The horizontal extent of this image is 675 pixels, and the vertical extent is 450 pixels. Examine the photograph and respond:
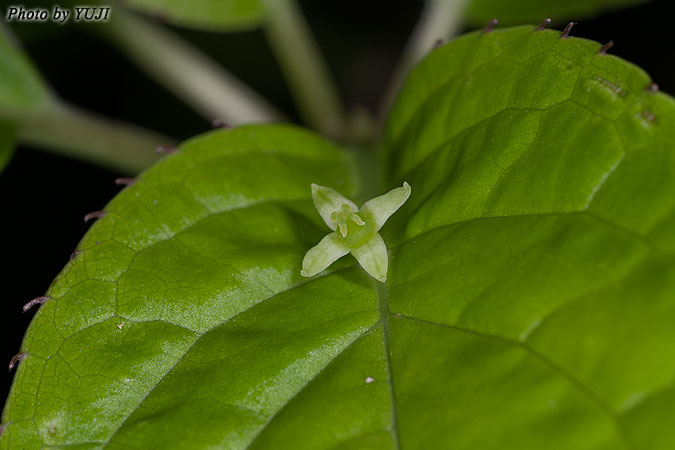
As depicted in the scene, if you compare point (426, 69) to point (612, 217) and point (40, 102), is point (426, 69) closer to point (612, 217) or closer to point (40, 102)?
point (612, 217)

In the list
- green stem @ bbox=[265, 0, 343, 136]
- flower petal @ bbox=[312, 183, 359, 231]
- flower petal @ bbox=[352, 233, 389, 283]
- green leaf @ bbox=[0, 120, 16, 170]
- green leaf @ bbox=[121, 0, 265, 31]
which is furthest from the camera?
green stem @ bbox=[265, 0, 343, 136]

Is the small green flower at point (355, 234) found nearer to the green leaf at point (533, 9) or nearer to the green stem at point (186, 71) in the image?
the green stem at point (186, 71)

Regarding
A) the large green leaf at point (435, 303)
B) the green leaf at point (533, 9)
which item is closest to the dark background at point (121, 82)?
the green leaf at point (533, 9)

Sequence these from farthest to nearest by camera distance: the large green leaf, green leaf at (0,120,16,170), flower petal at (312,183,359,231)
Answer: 1. green leaf at (0,120,16,170)
2. flower petal at (312,183,359,231)
3. the large green leaf

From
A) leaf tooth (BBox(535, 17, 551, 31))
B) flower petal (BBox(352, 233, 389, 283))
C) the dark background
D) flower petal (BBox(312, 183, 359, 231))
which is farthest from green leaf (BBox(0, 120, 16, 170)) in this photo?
leaf tooth (BBox(535, 17, 551, 31))

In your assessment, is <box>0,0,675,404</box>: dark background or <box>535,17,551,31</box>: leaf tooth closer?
<box>535,17,551,31</box>: leaf tooth

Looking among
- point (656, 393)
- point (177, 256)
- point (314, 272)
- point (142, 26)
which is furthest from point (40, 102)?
point (656, 393)

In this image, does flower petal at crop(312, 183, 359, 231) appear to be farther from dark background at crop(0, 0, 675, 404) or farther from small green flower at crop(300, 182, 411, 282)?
dark background at crop(0, 0, 675, 404)
